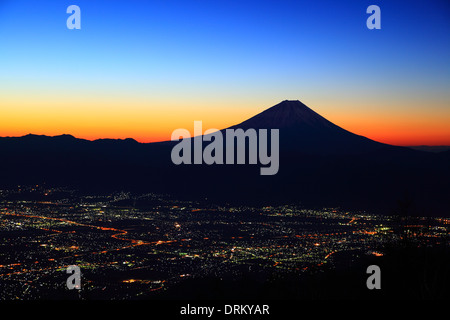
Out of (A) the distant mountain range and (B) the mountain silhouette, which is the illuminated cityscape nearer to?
(A) the distant mountain range

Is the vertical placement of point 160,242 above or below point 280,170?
below

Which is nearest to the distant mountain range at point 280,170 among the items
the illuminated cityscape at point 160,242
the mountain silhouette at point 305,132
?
the mountain silhouette at point 305,132

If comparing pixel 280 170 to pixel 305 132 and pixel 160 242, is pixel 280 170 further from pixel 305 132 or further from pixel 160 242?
pixel 160 242

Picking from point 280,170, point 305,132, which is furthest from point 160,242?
point 305,132

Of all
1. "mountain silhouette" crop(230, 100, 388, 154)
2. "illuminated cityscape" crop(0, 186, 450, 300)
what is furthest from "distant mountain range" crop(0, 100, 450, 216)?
"illuminated cityscape" crop(0, 186, 450, 300)

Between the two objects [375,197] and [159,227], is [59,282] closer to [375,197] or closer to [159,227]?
[159,227]

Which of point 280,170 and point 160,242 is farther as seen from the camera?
point 280,170

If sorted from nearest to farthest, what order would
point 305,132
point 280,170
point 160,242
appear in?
1. point 160,242
2. point 280,170
3. point 305,132
